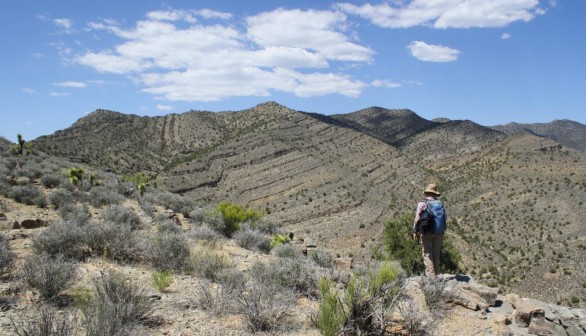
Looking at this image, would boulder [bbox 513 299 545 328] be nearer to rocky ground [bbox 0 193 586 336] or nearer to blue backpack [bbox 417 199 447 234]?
rocky ground [bbox 0 193 586 336]

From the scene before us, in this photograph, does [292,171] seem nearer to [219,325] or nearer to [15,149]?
[15,149]

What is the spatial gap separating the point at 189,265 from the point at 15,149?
26.3m

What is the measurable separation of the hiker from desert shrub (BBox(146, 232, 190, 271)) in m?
5.12

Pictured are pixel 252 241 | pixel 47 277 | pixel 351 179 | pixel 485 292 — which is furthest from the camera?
pixel 351 179

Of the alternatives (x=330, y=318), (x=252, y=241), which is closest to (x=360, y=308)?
(x=330, y=318)

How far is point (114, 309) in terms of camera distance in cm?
545

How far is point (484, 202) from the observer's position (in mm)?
61031

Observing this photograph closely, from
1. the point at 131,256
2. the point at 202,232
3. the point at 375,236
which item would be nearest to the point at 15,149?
the point at 202,232

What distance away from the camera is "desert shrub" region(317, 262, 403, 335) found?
220 inches

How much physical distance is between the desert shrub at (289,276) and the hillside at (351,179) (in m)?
24.3

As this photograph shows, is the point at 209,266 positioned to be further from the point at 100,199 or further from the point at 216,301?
the point at 100,199

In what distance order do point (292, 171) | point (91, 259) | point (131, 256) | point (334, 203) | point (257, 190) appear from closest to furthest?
point (91, 259), point (131, 256), point (334, 203), point (257, 190), point (292, 171)

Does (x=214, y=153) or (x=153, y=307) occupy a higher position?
(x=214, y=153)

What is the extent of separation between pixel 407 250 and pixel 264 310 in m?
14.2
